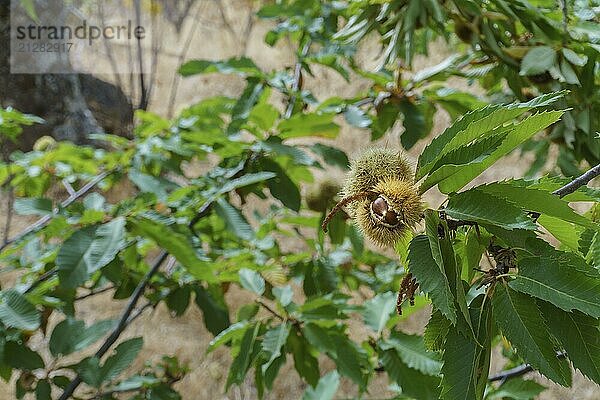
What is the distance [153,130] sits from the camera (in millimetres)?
1176

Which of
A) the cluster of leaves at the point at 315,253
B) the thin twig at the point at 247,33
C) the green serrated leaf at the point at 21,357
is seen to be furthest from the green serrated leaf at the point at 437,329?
the thin twig at the point at 247,33

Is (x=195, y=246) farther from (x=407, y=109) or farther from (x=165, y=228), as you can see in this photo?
(x=407, y=109)

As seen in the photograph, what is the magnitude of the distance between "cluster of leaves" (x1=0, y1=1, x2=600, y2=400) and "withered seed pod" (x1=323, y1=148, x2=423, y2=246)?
0.02 metres

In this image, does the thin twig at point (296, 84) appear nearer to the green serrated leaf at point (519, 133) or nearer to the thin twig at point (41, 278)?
the thin twig at point (41, 278)

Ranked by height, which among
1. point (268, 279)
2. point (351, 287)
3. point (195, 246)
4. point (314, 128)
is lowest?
point (351, 287)

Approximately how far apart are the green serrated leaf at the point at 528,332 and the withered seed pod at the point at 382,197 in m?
0.07

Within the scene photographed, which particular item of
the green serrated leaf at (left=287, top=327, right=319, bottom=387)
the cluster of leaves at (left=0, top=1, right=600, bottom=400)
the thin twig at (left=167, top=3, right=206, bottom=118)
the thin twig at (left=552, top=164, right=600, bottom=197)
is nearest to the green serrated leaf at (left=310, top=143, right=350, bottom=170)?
the cluster of leaves at (left=0, top=1, right=600, bottom=400)

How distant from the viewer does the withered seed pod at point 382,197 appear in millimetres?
365

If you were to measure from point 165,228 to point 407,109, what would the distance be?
15.2 inches

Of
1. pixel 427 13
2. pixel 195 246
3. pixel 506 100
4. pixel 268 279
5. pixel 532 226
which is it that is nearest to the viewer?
pixel 532 226

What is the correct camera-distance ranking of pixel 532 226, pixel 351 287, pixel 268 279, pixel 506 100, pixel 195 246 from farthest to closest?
pixel 351 287, pixel 268 279, pixel 506 100, pixel 195 246, pixel 532 226

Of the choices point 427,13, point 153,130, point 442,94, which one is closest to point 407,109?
point 442,94

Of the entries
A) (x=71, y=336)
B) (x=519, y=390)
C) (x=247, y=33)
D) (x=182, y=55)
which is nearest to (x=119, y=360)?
(x=71, y=336)

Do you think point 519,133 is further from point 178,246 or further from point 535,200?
point 178,246
